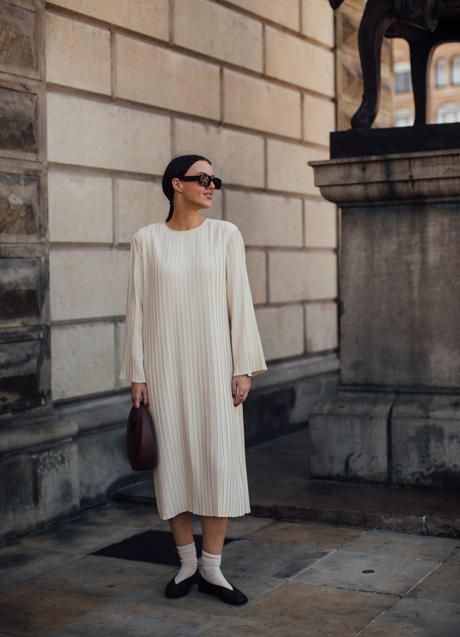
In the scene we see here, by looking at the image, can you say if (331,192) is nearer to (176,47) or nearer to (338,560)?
(176,47)

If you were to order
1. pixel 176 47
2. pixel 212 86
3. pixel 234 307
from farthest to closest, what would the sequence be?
pixel 212 86 < pixel 176 47 < pixel 234 307

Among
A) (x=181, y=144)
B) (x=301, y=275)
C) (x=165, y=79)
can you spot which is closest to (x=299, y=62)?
(x=301, y=275)

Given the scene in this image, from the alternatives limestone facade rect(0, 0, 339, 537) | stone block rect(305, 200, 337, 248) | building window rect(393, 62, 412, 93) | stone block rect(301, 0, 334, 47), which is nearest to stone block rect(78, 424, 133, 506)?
limestone facade rect(0, 0, 339, 537)

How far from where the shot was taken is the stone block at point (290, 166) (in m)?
10.0

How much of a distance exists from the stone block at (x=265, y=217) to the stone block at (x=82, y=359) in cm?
222

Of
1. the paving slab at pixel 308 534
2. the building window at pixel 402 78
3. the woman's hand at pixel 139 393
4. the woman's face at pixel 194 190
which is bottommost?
the paving slab at pixel 308 534

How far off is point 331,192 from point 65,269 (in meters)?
1.89

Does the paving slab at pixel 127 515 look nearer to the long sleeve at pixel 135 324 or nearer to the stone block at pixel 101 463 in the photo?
the stone block at pixel 101 463

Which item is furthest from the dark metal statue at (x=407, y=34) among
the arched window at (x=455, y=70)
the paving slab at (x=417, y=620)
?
the arched window at (x=455, y=70)

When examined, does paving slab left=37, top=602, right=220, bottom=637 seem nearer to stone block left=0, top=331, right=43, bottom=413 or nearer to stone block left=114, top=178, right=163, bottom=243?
stone block left=0, top=331, right=43, bottom=413

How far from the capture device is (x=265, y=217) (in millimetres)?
9875

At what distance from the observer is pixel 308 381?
10.3 m

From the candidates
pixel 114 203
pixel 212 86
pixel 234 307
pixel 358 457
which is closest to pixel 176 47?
pixel 212 86

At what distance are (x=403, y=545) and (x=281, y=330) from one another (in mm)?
4428
